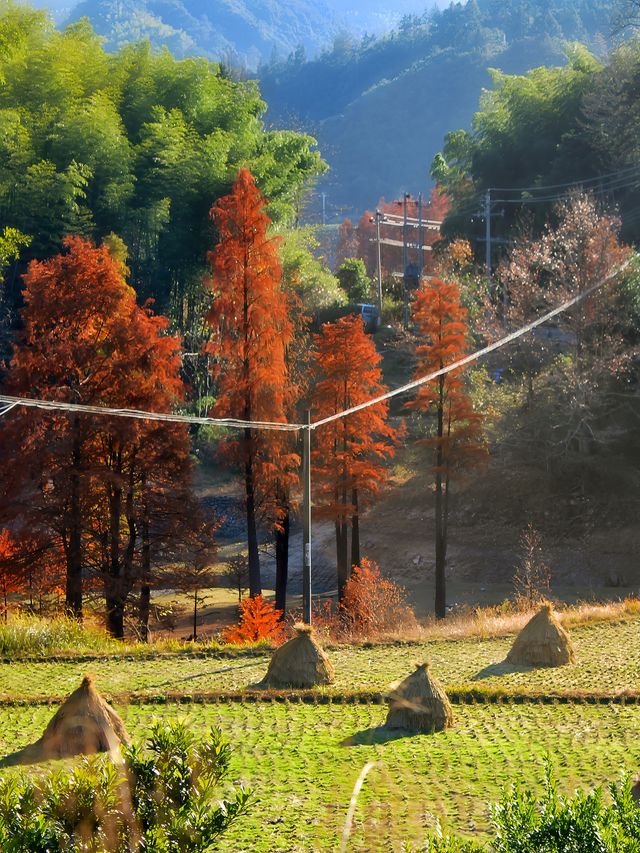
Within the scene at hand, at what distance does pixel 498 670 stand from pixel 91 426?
37.7ft

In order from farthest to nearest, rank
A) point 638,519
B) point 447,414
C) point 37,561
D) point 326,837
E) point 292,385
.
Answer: point 638,519, point 447,414, point 292,385, point 37,561, point 326,837

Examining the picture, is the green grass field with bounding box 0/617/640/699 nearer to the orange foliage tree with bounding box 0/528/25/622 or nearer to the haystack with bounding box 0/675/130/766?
the haystack with bounding box 0/675/130/766

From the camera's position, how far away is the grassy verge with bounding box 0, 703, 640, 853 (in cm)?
960

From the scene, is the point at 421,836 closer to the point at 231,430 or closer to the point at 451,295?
the point at 451,295

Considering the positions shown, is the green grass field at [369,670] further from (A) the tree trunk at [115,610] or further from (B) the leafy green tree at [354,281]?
(B) the leafy green tree at [354,281]

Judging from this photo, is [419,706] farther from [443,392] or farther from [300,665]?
[443,392]

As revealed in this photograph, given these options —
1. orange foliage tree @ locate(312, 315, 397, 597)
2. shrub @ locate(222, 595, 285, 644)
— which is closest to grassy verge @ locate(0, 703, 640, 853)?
shrub @ locate(222, 595, 285, 644)

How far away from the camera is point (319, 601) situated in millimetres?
34406

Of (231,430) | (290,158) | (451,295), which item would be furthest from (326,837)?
(290,158)

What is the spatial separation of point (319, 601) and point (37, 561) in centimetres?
1111

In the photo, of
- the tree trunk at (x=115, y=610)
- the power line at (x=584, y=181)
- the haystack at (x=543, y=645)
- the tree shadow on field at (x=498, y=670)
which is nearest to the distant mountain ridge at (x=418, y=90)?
the power line at (x=584, y=181)

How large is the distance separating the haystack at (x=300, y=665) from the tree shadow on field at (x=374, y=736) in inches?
89.9

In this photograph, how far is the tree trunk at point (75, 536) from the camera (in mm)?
24625

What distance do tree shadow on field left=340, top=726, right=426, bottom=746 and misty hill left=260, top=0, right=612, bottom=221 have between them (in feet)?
373
